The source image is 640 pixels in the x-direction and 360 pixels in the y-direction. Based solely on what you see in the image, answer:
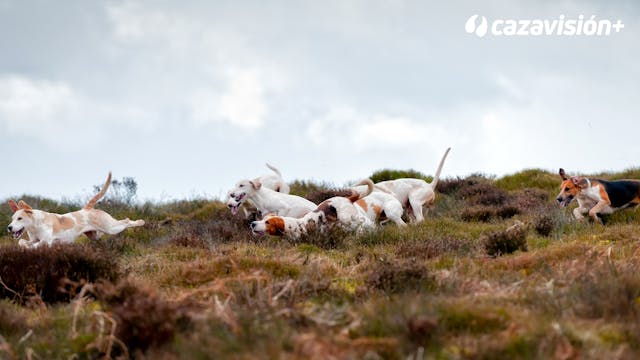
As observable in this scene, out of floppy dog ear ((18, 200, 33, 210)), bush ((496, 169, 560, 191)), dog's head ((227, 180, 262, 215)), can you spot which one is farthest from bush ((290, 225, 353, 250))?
bush ((496, 169, 560, 191))

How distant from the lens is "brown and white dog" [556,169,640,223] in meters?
12.4

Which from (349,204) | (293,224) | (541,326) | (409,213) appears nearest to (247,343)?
(541,326)

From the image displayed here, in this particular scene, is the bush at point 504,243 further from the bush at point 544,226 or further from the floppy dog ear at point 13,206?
the floppy dog ear at point 13,206

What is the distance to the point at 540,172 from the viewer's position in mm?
21562

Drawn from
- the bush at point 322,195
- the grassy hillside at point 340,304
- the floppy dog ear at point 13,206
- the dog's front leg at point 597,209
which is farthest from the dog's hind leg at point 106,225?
the dog's front leg at point 597,209

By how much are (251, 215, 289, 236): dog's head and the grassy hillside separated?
3.55ft

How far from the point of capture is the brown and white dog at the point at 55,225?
35.6 ft

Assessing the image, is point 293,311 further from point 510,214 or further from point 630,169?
point 630,169

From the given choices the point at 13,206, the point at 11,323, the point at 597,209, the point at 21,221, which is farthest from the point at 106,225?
the point at 597,209

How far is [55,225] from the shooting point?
11.2 meters

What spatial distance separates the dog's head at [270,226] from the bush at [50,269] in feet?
11.1

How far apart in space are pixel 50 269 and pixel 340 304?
3172mm

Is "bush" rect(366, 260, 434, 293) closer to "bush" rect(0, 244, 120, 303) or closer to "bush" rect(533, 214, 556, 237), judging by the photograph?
"bush" rect(0, 244, 120, 303)

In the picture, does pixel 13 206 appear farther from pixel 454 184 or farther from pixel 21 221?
pixel 454 184
